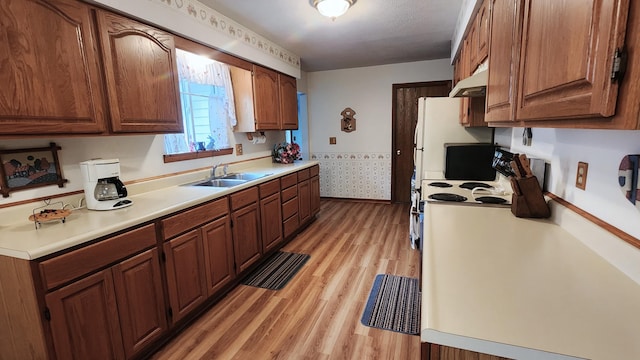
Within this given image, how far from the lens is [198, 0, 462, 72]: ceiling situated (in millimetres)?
2518

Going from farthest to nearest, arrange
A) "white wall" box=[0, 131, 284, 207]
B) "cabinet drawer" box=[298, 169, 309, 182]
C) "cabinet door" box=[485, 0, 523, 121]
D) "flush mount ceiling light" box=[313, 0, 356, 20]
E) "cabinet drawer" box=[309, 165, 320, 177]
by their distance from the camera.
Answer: "cabinet drawer" box=[309, 165, 320, 177] → "cabinet drawer" box=[298, 169, 309, 182] → "flush mount ceiling light" box=[313, 0, 356, 20] → "white wall" box=[0, 131, 284, 207] → "cabinet door" box=[485, 0, 523, 121]

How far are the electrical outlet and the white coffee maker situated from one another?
235 centimetres

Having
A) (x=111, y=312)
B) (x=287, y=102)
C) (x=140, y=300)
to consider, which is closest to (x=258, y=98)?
(x=287, y=102)

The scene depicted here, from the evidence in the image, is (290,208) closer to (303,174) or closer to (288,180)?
(288,180)

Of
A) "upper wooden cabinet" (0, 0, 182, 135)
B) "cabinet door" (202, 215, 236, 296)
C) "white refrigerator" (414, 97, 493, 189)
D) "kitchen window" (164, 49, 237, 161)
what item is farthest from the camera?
"white refrigerator" (414, 97, 493, 189)

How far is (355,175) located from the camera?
525 cm

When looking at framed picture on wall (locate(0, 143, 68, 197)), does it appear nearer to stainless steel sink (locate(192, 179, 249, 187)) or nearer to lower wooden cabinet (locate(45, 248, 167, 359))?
lower wooden cabinet (locate(45, 248, 167, 359))

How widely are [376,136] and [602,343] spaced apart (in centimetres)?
455

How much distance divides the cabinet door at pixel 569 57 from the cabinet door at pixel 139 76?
2084 mm

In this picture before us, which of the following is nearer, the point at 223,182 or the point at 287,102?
the point at 223,182

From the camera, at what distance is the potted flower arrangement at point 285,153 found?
13.4ft

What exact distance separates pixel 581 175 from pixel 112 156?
2.66 meters

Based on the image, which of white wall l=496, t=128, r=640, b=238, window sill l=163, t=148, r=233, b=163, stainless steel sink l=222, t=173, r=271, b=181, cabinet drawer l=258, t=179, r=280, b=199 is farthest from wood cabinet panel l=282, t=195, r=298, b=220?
white wall l=496, t=128, r=640, b=238

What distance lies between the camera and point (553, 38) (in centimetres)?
78
